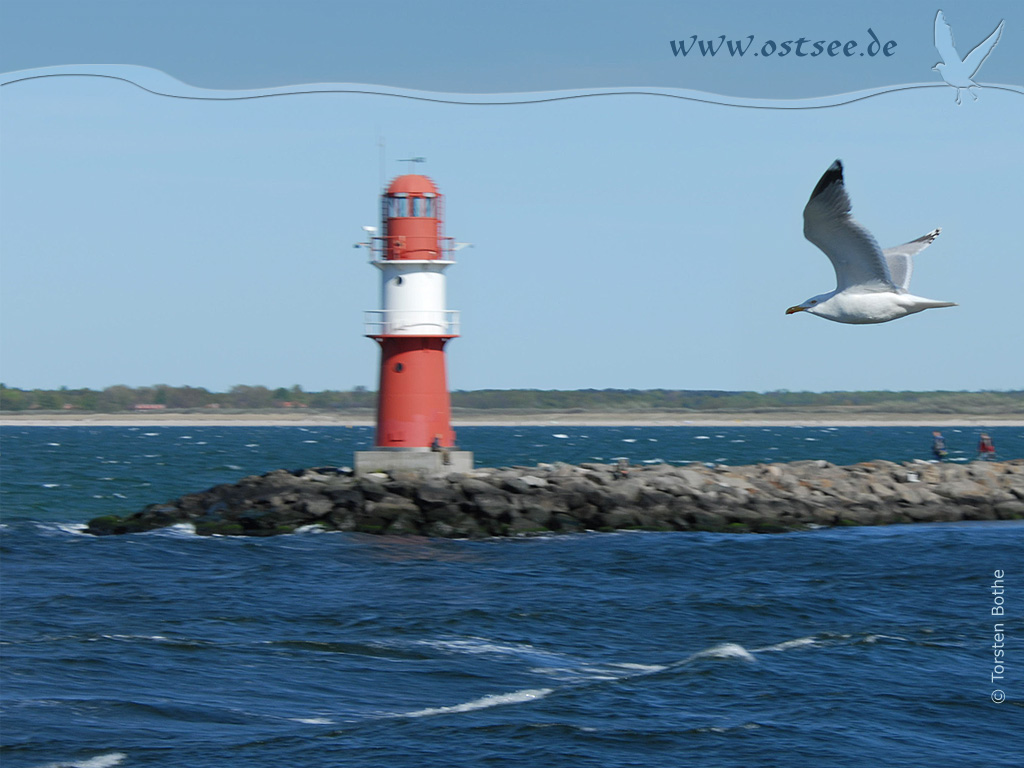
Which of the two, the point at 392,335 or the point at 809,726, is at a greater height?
the point at 392,335

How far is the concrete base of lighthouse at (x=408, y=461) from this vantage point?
2498 centimetres

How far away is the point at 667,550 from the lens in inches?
848

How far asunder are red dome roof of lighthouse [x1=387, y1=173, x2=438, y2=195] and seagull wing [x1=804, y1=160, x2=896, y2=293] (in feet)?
60.1

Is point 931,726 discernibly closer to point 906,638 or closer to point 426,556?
point 906,638

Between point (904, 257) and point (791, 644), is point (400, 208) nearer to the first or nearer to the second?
point (791, 644)

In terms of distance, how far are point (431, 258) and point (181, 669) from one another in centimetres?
1345

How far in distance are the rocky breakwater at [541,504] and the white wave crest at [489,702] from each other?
11366 millimetres

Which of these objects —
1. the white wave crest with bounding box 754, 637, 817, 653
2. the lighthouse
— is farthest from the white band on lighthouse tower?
the white wave crest with bounding box 754, 637, 817, 653

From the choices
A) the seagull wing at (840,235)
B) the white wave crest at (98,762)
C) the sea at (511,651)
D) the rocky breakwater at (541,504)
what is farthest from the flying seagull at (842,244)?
the rocky breakwater at (541,504)

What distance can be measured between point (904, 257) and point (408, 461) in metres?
17.1

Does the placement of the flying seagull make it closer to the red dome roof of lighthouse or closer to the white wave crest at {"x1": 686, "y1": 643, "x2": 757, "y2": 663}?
the white wave crest at {"x1": 686, "y1": 643, "x2": 757, "y2": 663}

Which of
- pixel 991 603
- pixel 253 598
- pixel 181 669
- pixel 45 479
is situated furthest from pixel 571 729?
pixel 45 479

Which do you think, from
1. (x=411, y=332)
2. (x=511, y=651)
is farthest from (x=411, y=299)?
(x=511, y=651)

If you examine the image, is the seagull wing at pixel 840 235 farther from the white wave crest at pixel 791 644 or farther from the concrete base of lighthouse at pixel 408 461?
the concrete base of lighthouse at pixel 408 461
